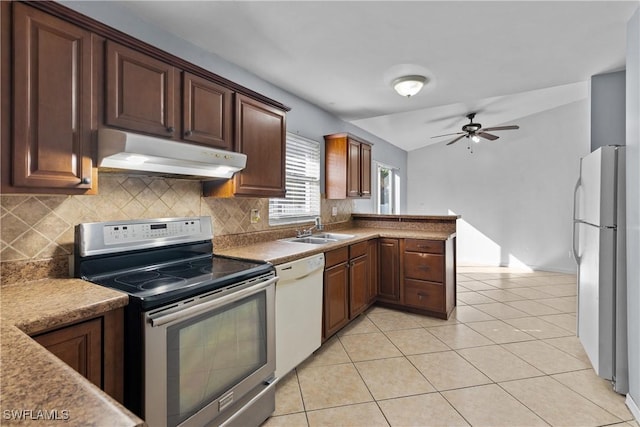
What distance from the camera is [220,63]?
2490mm

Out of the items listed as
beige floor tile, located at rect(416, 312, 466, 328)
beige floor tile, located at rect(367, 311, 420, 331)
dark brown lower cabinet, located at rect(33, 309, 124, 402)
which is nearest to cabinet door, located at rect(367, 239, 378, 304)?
beige floor tile, located at rect(367, 311, 420, 331)

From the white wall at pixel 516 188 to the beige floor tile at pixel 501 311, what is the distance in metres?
2.61

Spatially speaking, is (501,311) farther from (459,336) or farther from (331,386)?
(331,386)

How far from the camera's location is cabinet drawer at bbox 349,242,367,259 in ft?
9.88

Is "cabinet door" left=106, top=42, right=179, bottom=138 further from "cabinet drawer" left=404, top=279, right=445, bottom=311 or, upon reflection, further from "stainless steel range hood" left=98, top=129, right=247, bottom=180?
"cabinet drawer" left=404, top=279, right=445, bottom=311

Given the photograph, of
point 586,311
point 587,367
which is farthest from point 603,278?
point 587,367

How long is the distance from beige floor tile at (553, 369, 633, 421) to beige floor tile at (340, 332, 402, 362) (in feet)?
3.86

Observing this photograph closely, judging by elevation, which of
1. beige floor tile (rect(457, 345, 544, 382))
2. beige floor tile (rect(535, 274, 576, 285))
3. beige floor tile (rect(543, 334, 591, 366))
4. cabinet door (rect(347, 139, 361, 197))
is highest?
cabinet door (rect(347, 139, 361, 197))

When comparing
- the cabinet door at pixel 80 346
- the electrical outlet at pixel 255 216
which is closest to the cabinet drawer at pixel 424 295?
the electrical outlet at pixel 255 216

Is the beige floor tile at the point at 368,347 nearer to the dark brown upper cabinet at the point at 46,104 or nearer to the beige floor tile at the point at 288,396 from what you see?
the beige floor tile at the point at 288,396

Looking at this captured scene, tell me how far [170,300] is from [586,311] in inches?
115

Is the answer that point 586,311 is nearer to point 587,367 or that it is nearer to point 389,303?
point 587,367

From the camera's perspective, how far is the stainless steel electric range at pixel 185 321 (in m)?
1.28

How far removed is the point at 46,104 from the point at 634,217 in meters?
3.18
